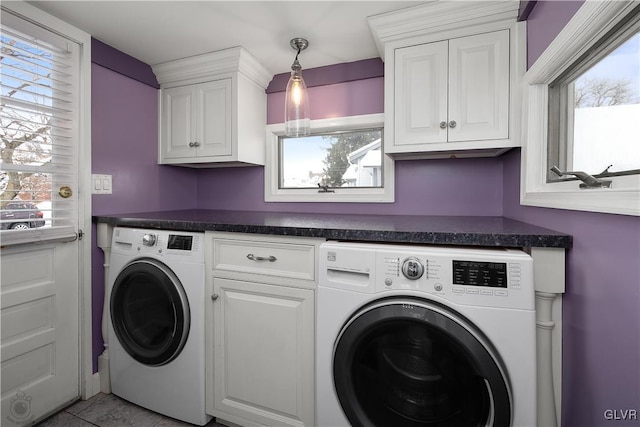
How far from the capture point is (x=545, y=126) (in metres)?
1.30

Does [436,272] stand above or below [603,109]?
below

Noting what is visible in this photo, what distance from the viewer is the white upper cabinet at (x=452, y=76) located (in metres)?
1.46

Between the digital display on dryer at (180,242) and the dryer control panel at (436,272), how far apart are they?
73 cm

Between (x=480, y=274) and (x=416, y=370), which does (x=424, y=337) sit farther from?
(x=480, y=274)

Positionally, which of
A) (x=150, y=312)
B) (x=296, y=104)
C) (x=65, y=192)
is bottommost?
(x=150, y=312)

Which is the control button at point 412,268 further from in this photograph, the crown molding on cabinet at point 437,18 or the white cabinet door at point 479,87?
the crown molding on cabinet at point 437,18

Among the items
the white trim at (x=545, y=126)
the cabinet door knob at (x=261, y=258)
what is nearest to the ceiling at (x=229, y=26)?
the white trim at (x=545, y=126)

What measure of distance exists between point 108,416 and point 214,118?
6.07ft

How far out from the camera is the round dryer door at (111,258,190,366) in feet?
4.86

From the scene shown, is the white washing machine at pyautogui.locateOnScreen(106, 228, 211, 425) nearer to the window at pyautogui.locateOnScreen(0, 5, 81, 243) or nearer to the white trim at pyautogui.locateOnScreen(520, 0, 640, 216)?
the window at pyautogui.locateOnScreen(0, 5, 81, 243)

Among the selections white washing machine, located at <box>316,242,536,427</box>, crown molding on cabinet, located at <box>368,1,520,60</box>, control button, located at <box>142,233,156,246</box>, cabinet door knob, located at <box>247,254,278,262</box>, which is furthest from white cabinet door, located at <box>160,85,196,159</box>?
white washing machine, located at <box>316,242,536,427</box>

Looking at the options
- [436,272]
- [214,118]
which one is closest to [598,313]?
[436,272]

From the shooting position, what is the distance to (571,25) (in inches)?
36.1

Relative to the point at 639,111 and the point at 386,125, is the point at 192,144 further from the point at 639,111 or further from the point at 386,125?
the point at 639,111
